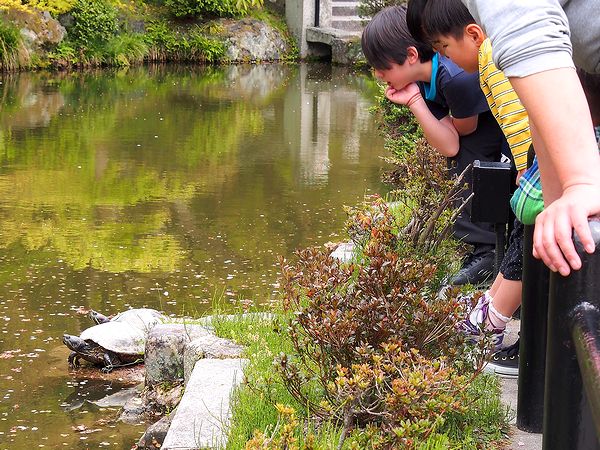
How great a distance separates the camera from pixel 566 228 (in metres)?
0.94

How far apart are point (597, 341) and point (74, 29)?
22335 mm

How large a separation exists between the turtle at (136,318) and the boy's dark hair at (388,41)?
173cm

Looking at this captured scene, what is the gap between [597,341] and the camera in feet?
2.59

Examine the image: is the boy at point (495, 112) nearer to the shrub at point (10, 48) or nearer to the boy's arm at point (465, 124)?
the boy's arm at point (465, 124)

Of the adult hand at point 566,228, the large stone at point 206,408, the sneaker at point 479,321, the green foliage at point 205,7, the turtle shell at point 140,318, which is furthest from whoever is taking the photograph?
the green foliage at point 205,7

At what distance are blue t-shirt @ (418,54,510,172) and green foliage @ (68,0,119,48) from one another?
61.3 ft

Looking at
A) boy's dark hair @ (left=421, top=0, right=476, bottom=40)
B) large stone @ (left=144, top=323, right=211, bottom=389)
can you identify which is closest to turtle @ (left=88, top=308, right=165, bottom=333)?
large stone @ (left=144, top=323, right=211, bottom=389)

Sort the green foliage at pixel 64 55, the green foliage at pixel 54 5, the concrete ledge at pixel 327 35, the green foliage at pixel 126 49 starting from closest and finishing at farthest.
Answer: the green foliage at pixel 64 55
the green foliage at pixel 54 5
the green foliage at pixel 126 49
the concrete ledge at pixel 327 35

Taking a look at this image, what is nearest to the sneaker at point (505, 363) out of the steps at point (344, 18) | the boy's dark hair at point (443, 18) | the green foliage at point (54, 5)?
the boy's dark hair at point (443, 18)

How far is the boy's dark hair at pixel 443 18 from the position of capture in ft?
7.25

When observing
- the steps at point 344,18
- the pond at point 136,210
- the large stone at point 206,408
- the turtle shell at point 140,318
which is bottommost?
the pond at point 136,210

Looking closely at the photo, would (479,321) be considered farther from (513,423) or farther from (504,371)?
(513,423)

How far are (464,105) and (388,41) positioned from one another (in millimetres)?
451

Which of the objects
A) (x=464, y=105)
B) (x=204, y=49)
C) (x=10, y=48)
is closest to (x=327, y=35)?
(x=204, y=49)
